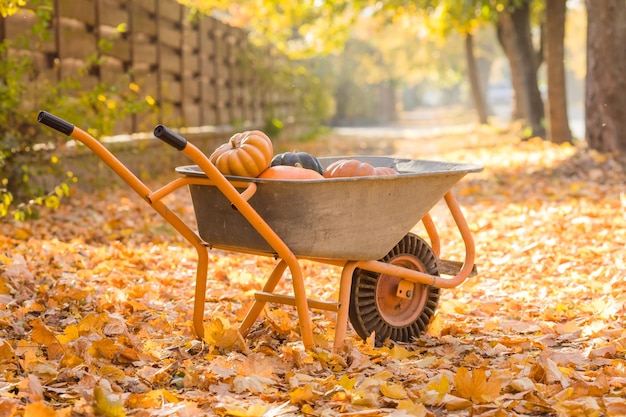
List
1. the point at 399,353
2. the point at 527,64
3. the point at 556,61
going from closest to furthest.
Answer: the point at 399,353 < the point at 556,61 < the point at 527,64

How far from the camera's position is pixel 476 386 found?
3.16 m

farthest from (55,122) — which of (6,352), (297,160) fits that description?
(297,160)

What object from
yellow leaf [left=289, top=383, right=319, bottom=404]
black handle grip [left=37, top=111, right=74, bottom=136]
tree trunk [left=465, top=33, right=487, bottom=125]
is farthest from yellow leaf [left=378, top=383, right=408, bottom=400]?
tree trunk [left=465, top=33, right=487, bottom=125]

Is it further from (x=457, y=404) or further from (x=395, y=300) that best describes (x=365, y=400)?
(x=395, y=300)

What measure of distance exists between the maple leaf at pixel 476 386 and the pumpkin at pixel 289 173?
1.02 m

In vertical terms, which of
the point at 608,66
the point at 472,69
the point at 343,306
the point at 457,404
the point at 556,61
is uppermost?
the point at 472,69

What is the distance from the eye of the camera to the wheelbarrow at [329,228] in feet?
11.4

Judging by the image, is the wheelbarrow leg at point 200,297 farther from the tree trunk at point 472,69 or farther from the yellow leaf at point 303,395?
the tree trunk at point 472,69

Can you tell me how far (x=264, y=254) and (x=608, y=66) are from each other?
797 cm

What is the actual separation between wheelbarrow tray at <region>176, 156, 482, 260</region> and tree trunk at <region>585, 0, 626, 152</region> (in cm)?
729

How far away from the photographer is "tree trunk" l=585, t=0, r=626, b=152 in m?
10.5

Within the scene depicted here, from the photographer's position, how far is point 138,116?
10.4 metres

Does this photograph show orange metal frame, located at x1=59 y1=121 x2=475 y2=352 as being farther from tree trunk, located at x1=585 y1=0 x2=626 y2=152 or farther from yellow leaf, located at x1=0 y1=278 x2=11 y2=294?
tree trunk, located at x1=585 y1=0 x2=626 y2=152

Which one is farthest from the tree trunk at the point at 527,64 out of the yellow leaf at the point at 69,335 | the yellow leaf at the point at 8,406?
the yellow leaf at the point at 8,406
